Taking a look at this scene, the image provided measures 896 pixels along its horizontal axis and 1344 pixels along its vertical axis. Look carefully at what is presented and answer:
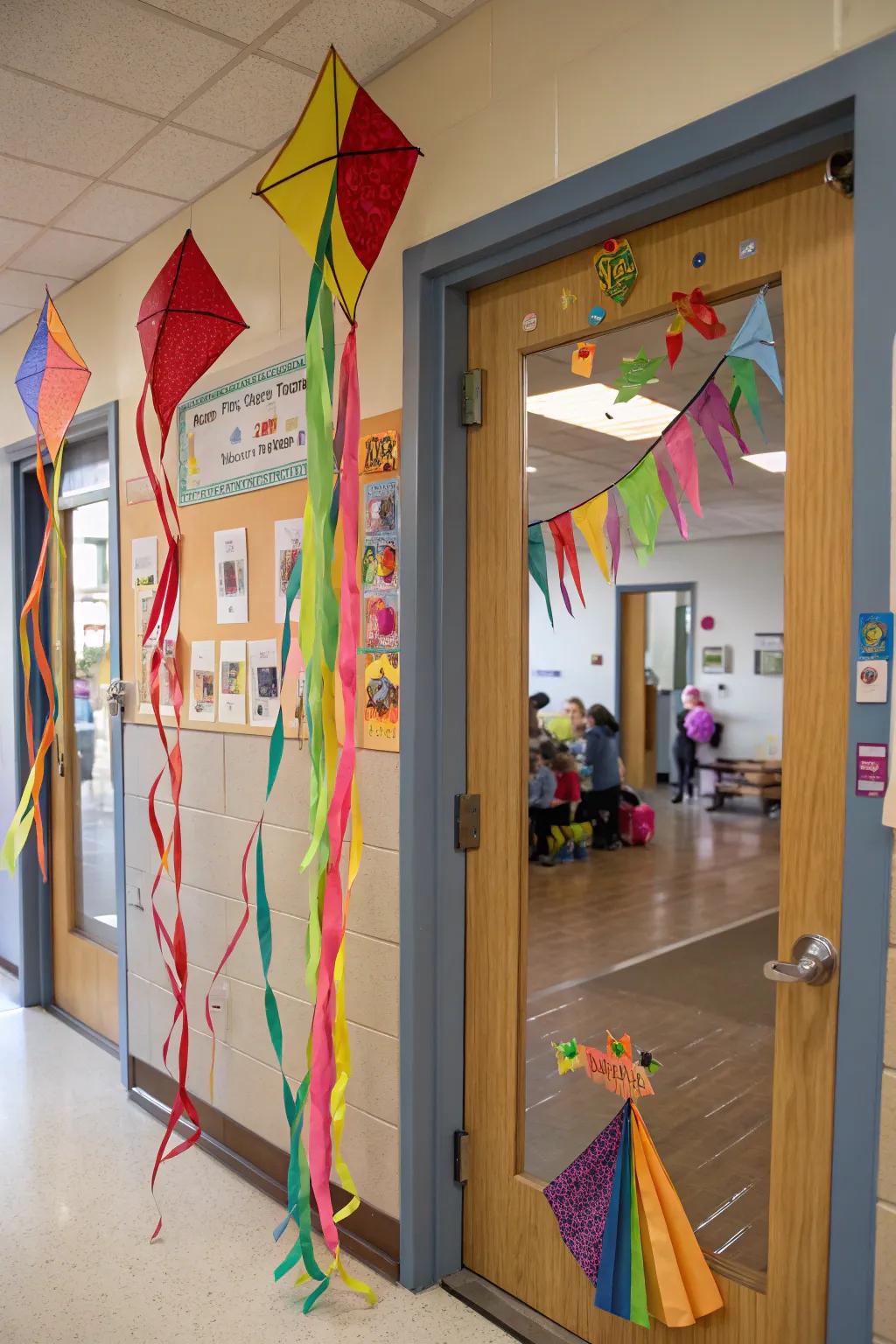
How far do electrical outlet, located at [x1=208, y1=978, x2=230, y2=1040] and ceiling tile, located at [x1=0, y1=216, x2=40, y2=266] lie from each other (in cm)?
251

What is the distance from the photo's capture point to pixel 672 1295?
5.96 feet

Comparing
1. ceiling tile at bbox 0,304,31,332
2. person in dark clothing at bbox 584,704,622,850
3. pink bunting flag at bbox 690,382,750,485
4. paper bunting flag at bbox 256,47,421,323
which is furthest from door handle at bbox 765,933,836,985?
person in dark clothing at bbox 584,704,622,850

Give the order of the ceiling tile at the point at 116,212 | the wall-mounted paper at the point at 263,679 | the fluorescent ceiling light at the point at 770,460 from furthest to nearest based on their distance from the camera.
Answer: the ceiling tile at the point at 116,212, the wall-mounted paper at the point at 263,679, the fluorescent ceiling light at the point at 770,460

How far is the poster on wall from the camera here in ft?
8.63

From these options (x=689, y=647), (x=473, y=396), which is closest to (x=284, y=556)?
(x=473, y=396)

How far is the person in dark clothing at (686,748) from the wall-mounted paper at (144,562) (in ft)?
18.7

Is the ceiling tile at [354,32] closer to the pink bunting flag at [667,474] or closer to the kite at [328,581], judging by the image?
the kite at [328,581]

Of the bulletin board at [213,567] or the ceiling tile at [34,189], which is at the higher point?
the ceiling tile at [34,189]

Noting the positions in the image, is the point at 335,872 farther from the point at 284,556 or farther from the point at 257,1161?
the point at 257,1161

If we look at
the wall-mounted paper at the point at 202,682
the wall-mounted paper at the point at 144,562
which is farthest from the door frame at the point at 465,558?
the wall-mounted paper at the point at 144,562

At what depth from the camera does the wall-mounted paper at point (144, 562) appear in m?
3.27

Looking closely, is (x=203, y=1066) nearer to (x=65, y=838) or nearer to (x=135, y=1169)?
(x=135, y=1169)

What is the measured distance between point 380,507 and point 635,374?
702 millimetres

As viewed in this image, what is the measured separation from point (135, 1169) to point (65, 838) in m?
1.61
